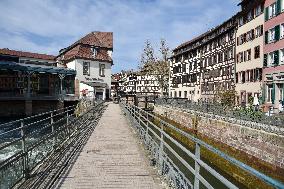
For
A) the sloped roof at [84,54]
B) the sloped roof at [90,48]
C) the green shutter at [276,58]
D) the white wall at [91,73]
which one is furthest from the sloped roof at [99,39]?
the green shutter at [276,58]

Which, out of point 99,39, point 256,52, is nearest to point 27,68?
point 99,39

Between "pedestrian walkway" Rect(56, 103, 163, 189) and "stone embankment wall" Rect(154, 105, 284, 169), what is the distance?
25.5 feet

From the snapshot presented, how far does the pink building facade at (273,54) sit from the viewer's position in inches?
1298

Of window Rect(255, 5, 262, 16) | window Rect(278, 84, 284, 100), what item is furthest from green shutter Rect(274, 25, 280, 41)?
window Rect(255, 5, 262, 16)

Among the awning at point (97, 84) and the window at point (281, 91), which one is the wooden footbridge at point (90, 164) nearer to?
the window at point (281, 91)

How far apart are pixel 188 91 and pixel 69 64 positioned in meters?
26.6

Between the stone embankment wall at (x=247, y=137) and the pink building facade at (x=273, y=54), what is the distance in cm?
910

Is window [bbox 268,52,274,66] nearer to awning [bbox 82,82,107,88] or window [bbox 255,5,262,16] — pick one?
window [bbox 255,5,262,16]

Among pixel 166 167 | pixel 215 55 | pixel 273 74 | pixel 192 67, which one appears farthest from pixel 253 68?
pixel 166 167

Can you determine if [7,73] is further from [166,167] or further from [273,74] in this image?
[166,167]

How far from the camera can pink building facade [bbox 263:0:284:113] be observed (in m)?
33.0

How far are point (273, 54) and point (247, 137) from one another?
1867cm

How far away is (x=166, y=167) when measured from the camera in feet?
26.3

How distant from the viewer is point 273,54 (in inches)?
1372
